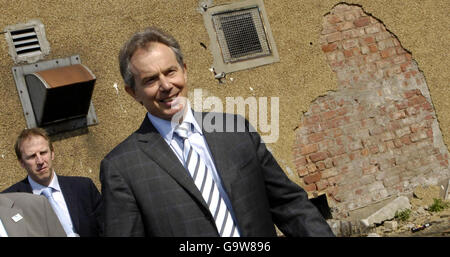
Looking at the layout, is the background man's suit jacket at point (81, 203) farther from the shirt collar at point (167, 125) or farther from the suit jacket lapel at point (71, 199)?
the shirt collar at point (167, 125)

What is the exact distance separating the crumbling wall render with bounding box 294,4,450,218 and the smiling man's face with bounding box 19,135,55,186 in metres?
2.91

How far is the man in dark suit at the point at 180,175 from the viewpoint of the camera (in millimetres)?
2244

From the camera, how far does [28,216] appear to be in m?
3.38

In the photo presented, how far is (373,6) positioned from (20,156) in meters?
4.28

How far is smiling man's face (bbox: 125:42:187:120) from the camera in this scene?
2.28 meters

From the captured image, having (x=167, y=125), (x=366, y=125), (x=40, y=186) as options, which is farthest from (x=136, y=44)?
(x=366, y=125)

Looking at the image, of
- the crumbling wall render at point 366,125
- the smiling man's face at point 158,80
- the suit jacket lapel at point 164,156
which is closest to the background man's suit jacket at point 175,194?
the suit jacket lapel at point 164,156

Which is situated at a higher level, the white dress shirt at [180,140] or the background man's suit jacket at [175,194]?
the white dress shirt at [180,140]

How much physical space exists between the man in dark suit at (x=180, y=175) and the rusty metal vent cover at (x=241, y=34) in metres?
3.64

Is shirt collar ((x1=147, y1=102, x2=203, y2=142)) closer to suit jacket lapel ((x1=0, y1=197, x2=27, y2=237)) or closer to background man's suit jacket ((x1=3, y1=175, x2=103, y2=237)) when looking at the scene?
suit jacket lapel ((x1=0, y1=197, x2=27, y2=237))

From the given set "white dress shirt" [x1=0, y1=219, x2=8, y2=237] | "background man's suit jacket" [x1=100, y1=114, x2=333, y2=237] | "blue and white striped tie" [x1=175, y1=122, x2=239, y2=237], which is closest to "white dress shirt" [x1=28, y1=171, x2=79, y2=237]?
"white dress shirt" [x1=0, y1=219, x2=8, y2=237]

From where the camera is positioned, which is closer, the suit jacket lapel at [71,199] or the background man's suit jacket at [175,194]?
the background man's suit jacket at [175,194]
